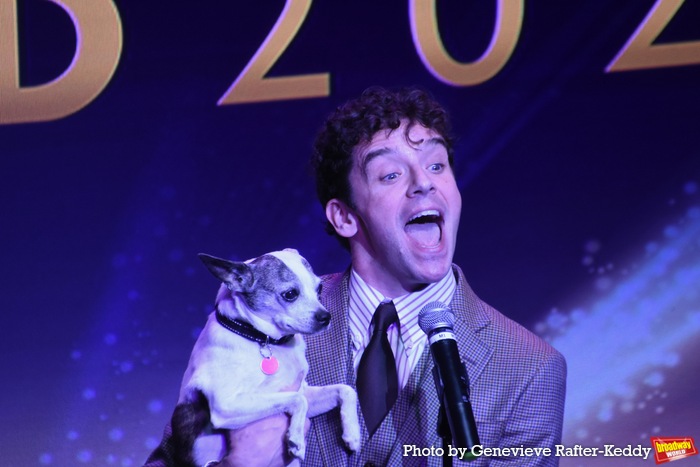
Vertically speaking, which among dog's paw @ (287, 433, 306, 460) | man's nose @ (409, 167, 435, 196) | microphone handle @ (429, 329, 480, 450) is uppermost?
man's nose @ (409, 167, 435, 196)

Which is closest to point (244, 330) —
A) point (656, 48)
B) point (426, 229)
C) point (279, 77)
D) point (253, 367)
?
point (253, 367)

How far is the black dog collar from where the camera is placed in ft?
6.70

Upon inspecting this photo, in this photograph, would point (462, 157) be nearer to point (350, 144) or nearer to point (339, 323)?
point (350, 144)

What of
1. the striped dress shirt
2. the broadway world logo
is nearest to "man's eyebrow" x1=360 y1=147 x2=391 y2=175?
the striped dress shirt

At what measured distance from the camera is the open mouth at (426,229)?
7.63ft

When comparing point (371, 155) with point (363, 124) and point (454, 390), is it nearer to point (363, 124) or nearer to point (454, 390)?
point (363, 124)

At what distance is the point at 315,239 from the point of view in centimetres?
350

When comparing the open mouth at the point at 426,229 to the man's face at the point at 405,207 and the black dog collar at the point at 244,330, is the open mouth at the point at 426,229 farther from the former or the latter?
the black dog collar at the point at 244,330

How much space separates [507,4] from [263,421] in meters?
2.16

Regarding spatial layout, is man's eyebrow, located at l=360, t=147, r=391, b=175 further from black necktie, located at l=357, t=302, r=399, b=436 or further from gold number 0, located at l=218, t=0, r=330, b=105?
gold number 0, located at l=218, t=0, r=330, b=105

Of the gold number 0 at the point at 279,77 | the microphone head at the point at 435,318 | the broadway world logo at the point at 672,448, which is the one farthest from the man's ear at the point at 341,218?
the broadway world logo at the point at 672,448

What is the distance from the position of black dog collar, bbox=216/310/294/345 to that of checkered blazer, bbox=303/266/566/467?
0.24 m

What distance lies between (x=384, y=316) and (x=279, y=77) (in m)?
1.60

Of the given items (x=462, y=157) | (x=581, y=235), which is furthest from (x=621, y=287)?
(x=462, y=157)
